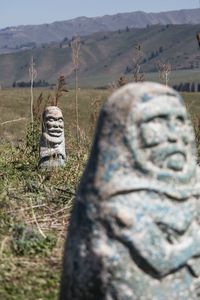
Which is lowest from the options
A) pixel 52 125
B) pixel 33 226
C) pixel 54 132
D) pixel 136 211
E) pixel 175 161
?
pixel 33 226

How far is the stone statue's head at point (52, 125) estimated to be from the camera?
39.0 feet

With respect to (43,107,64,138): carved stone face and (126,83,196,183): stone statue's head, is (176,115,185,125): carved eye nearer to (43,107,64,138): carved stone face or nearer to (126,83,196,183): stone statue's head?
(126,83,196,183): stone statue's head

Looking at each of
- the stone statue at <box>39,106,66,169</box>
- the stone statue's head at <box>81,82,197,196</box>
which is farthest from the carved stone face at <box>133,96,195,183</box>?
the stone statue at <box>39,106,66,169</box>

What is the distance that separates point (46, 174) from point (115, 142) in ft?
21.2

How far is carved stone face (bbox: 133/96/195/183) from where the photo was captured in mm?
4117

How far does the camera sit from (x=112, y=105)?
417 cm

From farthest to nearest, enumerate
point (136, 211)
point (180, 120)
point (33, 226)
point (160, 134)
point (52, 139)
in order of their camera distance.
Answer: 1. point (52, 139)
2. point (33, 226)
3. point (180, 120)
4. point (160, 134)
5. point (136, 211)

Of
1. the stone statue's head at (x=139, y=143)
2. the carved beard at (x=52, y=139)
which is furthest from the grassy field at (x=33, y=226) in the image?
the stone statue's head at (x=139, y=143)

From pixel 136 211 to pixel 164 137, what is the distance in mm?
490

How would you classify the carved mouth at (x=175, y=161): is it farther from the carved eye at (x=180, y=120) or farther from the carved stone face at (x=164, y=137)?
the carved eye at (x=180, y=120)

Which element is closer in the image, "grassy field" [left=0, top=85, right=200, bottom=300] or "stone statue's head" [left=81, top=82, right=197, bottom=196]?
"stone statue's head" [left=81, top=82, right=197, bottom=196]

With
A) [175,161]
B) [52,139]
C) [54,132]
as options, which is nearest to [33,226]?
[175,161]

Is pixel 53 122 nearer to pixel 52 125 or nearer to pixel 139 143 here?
pixel 52 125

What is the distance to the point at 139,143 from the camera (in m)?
4.11
